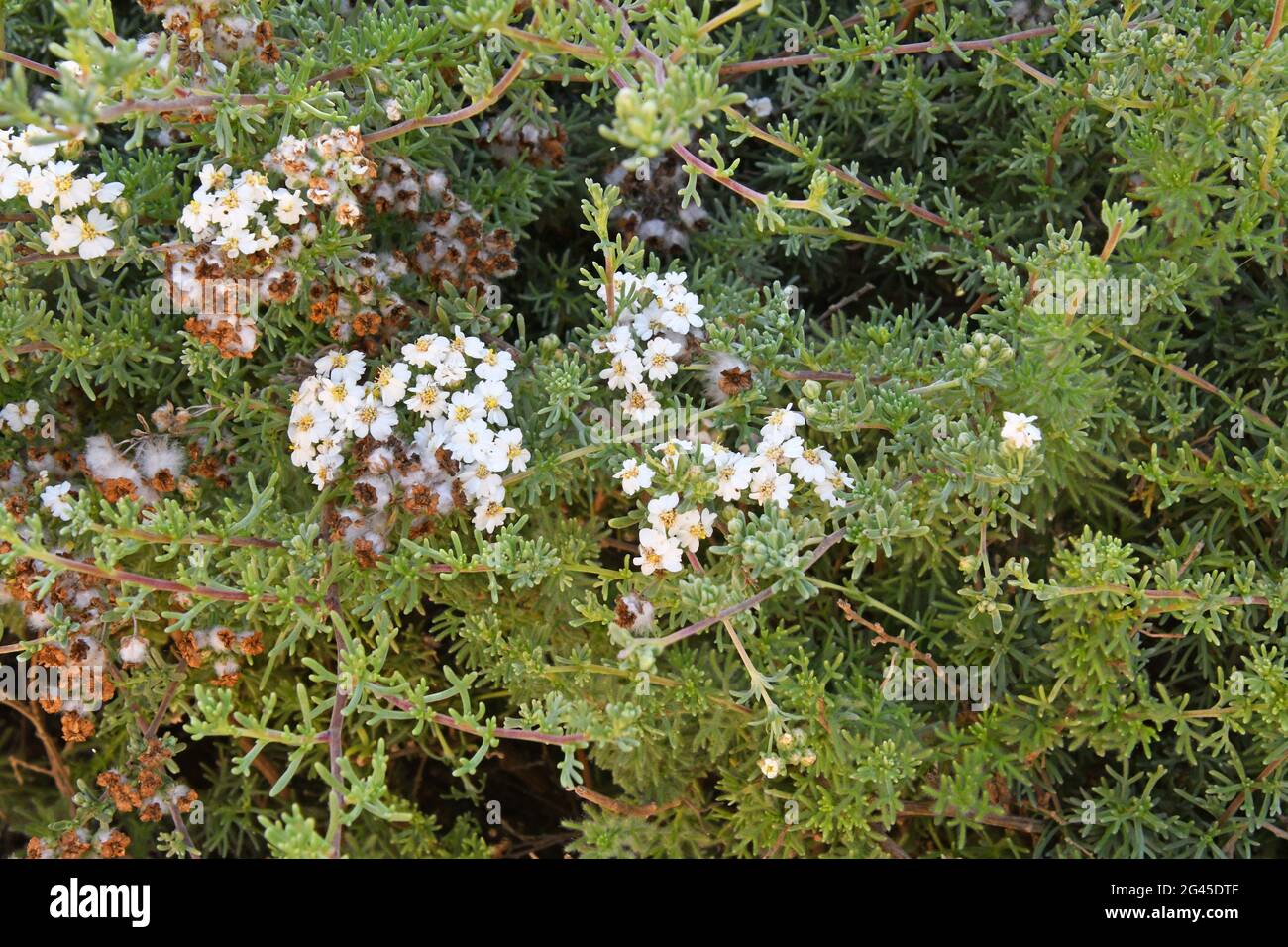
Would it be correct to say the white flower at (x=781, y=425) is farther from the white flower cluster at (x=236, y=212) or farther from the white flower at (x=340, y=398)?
the white flower cluster at (x=236, y=212)

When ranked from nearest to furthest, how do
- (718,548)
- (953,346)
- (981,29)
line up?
(718,548), (953,346), (981,29)

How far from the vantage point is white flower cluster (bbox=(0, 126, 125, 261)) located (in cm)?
223

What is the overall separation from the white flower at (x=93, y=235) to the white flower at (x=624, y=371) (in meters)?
0.99

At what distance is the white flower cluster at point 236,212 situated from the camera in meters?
2.20

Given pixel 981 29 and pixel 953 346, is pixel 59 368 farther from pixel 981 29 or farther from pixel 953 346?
pixel 981 29

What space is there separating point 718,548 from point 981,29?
1408 millimetres

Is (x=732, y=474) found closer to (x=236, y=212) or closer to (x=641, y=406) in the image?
(x=641, y=406)

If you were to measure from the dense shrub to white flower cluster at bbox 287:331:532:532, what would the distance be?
0.04ft

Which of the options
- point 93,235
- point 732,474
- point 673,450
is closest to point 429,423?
point 673,450

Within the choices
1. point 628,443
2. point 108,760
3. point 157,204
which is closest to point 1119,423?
point 628,443

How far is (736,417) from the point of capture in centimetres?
240

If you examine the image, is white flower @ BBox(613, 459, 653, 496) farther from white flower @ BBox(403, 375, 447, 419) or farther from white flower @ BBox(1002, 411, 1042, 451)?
white flower @ BBox(1002, 411, 1042, 451)

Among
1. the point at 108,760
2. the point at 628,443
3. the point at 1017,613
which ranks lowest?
the point at 108,760

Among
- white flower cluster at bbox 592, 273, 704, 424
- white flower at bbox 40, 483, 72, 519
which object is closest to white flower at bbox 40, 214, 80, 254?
white flower at bbox 40, 483, 72, 519
